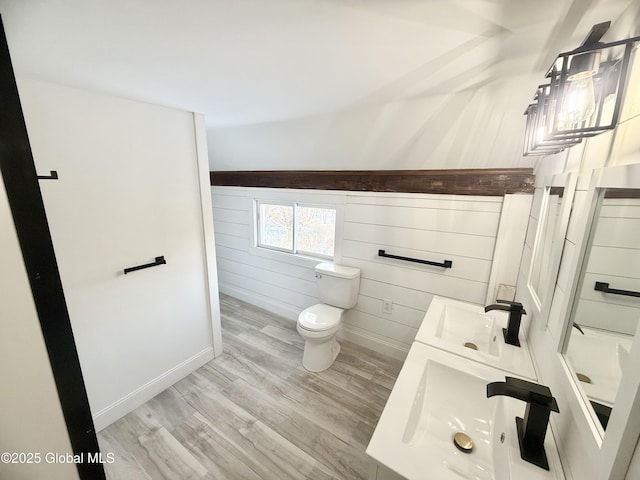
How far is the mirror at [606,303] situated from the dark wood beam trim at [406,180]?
118 cm

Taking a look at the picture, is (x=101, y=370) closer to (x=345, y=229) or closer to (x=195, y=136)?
(x=195, y=136)

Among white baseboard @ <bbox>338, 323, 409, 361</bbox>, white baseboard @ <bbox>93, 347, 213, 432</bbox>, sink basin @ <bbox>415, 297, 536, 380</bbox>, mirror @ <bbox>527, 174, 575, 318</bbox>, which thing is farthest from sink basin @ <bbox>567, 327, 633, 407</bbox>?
white baseboard @ <bbox>93, 347, 213, 432</bbox>

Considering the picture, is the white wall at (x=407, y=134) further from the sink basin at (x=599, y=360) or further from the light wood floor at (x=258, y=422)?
the light wood floor at (x=258, y=422)

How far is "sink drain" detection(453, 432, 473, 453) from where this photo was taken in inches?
36.8

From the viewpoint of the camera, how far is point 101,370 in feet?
5.36

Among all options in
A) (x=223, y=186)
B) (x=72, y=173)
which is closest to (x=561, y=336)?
(x=72, y=173)

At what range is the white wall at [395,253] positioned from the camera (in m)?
1.93

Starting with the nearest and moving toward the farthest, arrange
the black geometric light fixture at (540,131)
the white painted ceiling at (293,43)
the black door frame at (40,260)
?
the black door frame at (40,260) < the white painted ceiling at (293,43) < the black geometric light fixture at (540,131)

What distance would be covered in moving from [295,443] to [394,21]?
2227 mm

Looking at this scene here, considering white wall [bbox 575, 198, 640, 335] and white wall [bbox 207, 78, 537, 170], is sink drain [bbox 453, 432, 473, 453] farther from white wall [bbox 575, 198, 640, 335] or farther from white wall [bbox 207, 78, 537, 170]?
white wall [bbox 207, 78, 537, 170]

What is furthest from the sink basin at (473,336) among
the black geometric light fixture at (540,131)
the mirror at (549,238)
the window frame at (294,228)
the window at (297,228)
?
the window at (297,228)

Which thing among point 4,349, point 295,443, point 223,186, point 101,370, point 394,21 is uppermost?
point 394,21

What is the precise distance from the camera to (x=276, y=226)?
307 centimetres

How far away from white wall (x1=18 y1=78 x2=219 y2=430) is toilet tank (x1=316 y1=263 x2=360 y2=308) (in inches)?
42.9
